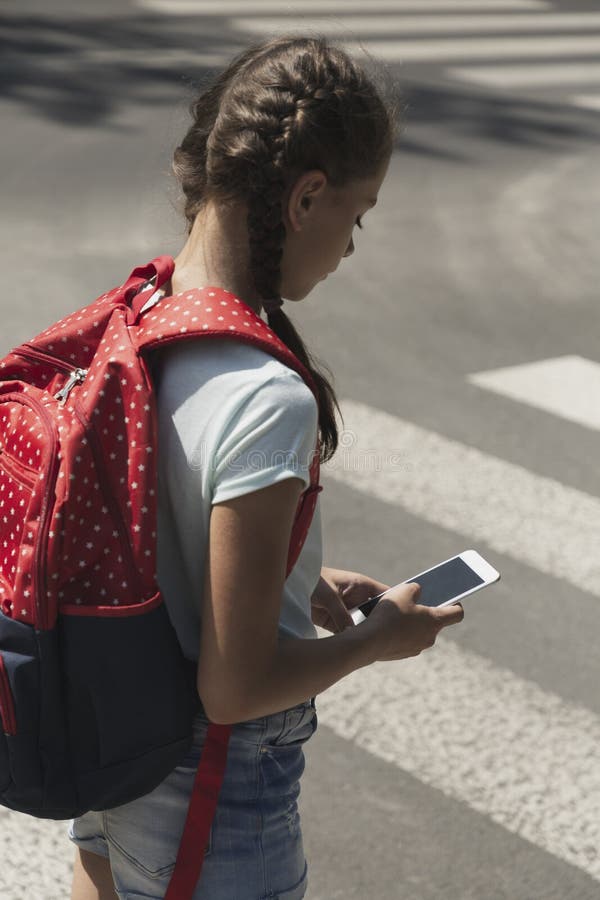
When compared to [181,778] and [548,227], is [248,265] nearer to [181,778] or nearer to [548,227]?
[181,778]

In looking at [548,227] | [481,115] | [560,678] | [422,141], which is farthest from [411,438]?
[481,115]

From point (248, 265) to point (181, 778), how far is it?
0.77 meters

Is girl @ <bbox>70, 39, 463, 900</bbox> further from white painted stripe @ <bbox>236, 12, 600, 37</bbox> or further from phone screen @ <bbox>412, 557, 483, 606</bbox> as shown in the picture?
white painted stripe @ <bbox>236, 12, 600, 37</bbox>

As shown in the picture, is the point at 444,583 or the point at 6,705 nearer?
the point at 6,705

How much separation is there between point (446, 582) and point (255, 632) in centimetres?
72

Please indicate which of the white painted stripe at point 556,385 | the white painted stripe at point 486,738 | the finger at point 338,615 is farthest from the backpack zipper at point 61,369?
the white painted stripe at point 556,385

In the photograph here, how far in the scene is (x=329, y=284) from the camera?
7535mm

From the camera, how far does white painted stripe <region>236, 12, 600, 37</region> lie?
47.8 feet

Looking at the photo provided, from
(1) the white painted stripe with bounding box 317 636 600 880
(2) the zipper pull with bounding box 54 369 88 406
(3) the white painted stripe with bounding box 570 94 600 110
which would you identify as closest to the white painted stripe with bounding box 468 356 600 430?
(1) the white painted stripe with bounding box 317 636 600 880

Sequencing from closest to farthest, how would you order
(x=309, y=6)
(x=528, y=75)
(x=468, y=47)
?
(x=528, y=75), (x=468, y=47), (x=309, y=6)

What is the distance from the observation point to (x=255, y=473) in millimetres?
1724

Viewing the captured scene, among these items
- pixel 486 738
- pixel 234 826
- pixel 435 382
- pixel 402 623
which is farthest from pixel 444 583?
pixel 435 382

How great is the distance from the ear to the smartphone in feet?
2.42

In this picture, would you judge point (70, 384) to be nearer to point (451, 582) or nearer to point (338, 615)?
point (338, 615)
